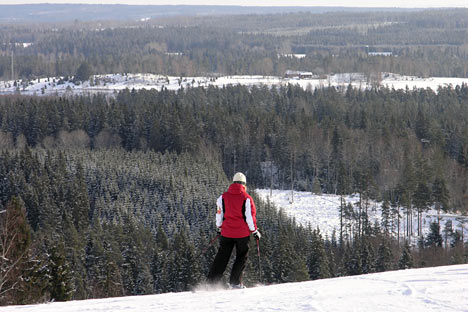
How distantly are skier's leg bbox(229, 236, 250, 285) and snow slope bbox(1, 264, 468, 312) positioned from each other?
470 millimetres

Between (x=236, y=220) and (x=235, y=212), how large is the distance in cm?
18

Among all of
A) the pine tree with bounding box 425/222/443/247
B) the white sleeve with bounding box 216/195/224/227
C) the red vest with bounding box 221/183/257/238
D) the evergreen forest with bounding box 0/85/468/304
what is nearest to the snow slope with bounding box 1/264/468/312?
the red vest with bounding box 221/183/257/238

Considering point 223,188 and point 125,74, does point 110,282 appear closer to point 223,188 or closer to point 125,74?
point 223,188

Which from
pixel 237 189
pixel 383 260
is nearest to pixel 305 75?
pixel 383 260

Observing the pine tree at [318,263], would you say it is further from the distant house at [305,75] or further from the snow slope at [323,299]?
the distant house at [305,75]

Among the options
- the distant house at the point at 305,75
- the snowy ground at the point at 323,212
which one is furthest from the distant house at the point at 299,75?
the snowy ground at the point at 323,212

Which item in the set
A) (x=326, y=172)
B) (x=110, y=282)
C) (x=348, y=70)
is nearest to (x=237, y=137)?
(x=326, y=172)

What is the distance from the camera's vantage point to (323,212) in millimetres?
75250

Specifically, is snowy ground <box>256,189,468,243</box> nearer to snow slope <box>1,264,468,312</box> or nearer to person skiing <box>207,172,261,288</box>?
snow slope <box>1,264,468,312</box>

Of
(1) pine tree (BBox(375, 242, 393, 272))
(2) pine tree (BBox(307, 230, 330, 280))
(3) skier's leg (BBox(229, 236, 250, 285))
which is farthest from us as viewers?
(1) pine tree (BBox(375, 242, 393, 272))

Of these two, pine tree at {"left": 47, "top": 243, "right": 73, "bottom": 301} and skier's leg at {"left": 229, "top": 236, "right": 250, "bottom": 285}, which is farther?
pine tree at {"left": 47, "top": 243, "right": 73, "bottom": 301}

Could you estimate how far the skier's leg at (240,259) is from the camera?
12367mm

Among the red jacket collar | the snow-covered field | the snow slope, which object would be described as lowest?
the snow-covered field

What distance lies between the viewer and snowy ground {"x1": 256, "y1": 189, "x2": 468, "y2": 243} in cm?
6838
